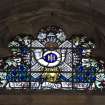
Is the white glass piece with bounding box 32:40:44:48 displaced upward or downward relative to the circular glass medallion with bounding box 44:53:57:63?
upward

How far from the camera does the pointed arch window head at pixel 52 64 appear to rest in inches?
503

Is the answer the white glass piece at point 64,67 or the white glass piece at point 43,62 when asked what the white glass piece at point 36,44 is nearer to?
the white glass piece at point 43,62

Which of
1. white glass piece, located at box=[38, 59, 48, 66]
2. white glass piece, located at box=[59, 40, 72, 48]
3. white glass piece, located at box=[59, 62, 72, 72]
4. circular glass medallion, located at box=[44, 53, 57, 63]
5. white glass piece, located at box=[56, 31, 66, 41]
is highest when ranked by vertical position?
white glass piece, located at box=[56, 31, 66, 41]

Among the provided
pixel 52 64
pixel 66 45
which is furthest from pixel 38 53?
pixel 66 45

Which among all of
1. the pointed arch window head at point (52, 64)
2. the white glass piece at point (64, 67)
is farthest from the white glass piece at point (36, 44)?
the white glass piece at point (64, 67)

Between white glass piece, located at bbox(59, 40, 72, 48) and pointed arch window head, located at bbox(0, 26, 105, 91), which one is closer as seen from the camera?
pointed arch window head, located at bbox(0, 26, 105, 91)

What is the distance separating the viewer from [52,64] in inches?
508

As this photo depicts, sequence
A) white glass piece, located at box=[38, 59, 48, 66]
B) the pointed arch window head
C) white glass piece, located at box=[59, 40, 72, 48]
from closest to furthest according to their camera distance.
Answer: the pointed arch window head → white glass piece, located at box=[38, 59, 48, 66] → white glass piece, located at box=[59, 40, 72, 48]

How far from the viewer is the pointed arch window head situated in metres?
12.8

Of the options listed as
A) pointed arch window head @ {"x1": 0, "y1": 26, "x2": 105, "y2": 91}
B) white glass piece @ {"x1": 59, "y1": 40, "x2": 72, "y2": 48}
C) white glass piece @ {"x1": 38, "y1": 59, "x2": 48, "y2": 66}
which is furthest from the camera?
white glass piece @ {"x1": 59, "y1": 40, "x2": 72, "y2": 48}

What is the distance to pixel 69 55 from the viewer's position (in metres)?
13.0

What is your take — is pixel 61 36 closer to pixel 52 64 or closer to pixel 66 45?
pixel 66 45

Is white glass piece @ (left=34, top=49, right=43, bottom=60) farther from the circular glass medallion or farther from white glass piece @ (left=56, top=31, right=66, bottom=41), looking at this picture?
white glass piece @ (left=56, top=31, right=66, bottom=41)

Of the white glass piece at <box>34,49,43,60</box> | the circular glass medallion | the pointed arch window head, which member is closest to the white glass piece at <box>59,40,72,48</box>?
the pointed arch window head
